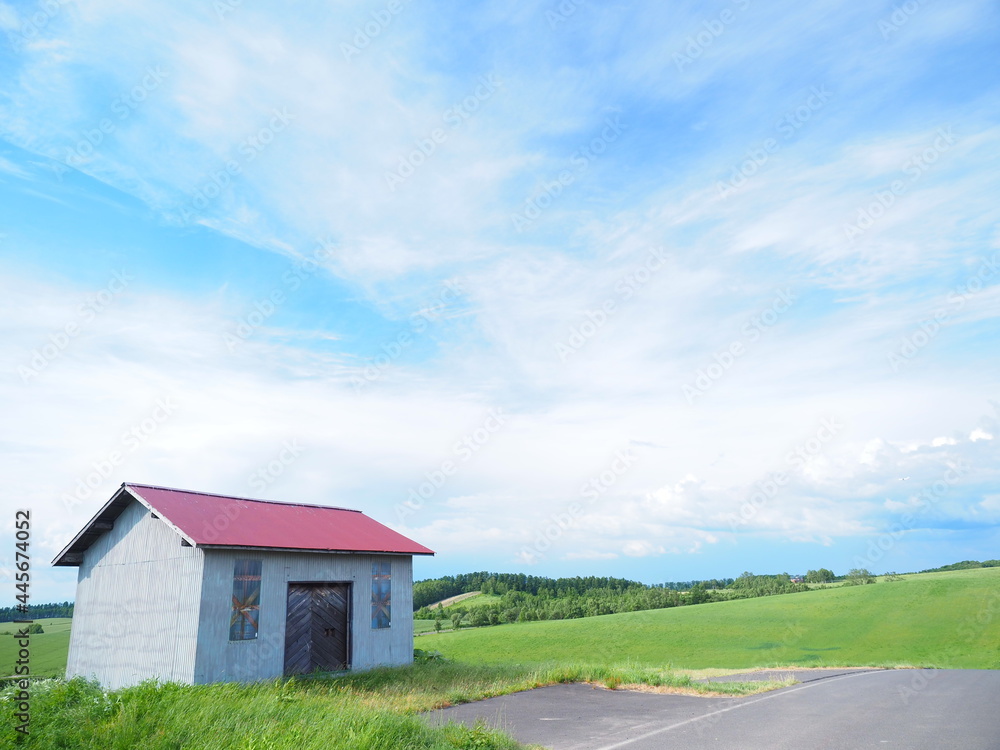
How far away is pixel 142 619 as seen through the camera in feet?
62.5

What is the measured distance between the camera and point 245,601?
726 inches

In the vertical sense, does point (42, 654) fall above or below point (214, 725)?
below

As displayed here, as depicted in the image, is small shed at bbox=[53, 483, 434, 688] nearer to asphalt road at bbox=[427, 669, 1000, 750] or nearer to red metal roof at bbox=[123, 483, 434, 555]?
red metal roof at bbox=[123, 483, 434, 555]

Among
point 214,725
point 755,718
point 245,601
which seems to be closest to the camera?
point 214,725

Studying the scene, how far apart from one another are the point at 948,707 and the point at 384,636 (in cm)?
1599

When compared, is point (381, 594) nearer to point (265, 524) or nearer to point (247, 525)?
point (265, 524)

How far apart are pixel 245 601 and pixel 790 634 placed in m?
47.6

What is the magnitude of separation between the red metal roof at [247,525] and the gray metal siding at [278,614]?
1.32ft

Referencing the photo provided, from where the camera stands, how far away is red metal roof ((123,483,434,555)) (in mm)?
18656

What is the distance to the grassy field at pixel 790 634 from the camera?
1703 inches

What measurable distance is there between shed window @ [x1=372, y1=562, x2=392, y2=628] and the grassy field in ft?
61.0

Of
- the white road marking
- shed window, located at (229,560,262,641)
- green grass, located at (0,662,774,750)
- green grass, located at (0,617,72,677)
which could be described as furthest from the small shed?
the white road marking

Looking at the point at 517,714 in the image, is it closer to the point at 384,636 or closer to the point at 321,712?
the point at 321,712

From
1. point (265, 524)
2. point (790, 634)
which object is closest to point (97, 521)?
point (265, 524)
